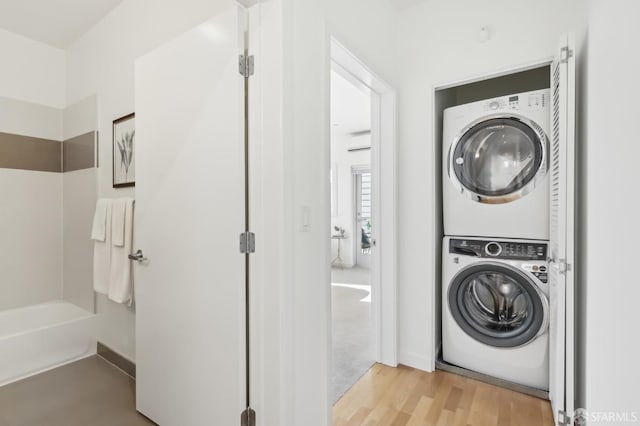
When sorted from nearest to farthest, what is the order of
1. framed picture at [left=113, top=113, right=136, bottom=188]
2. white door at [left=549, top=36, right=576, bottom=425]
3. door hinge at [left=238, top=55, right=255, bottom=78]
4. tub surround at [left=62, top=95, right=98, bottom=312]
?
door hinge at [left=238, top=55, right=255, bottom=78] → white door at [left=549, top=36, right=576, bottom=425] → framed picture at [left=113, top=113, right=136, bottom=188] → tub surround at [left=62, top=95, right=98, bottom=312]

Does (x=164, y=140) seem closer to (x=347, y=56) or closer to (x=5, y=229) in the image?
(x=347, y=56)

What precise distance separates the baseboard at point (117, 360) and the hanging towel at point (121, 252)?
50cm

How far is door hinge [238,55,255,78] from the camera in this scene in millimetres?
1379

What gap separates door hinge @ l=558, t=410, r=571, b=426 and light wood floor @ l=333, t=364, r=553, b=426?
24 cm

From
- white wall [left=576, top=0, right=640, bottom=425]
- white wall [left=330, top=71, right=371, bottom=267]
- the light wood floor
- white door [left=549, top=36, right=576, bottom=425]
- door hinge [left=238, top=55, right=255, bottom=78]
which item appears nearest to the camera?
white wall [left=576, top=0, right=640, bottom=425]

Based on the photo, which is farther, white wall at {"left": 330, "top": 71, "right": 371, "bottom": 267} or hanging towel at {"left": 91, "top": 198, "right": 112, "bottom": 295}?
white wall at {"left": 330, "top": 71, "right": 371, "bottom": 267}

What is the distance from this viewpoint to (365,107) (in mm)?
4387

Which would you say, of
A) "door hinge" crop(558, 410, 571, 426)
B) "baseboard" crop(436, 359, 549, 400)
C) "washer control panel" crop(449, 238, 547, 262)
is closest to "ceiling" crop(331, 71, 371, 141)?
"washer control panel" crop(449, 238, 547, 262)

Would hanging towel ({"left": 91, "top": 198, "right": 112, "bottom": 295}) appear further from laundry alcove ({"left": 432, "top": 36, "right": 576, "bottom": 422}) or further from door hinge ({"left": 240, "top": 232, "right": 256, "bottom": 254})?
laundry alcove ({"left": 432, "top": 36, "right": 576, "bottom": 422})

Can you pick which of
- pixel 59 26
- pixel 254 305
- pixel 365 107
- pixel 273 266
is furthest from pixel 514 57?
pixel 59 26

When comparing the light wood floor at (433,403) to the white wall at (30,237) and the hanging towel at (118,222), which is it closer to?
the hanging towel at (118,222)

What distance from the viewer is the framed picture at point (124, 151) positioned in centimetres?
218

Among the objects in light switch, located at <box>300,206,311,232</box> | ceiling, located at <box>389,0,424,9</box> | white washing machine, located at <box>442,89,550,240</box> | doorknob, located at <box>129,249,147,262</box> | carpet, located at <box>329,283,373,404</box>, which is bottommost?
carpet, located at <box>329,283,373,404</box>

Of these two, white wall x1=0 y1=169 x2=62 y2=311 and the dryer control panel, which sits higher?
the dryer control panel
